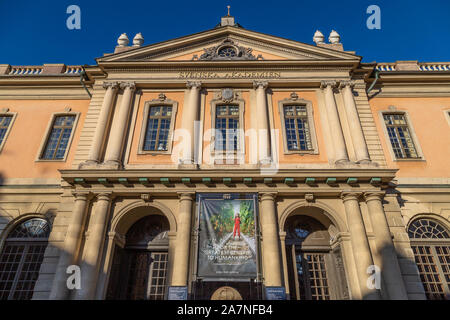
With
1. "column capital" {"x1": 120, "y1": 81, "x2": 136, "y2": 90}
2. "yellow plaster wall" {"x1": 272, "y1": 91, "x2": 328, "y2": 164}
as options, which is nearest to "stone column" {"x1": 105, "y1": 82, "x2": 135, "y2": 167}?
"column capital" {"x1": 120, "y1": 81, "x2": 136, "y2": 90}

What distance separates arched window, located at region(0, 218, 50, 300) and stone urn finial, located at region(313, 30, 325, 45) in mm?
15804

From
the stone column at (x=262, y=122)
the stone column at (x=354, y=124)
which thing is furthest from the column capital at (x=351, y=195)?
the stone column at (x=262, y=122)

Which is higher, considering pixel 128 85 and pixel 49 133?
pixel 128 85

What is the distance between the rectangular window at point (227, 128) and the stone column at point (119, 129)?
4069 millimetres

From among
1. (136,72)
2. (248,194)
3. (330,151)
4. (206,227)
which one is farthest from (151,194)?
(330,151)

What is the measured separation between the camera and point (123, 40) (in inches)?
619

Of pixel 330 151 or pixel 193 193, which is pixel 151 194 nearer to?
pixel 193 193

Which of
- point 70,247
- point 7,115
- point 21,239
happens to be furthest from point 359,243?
point 7,115

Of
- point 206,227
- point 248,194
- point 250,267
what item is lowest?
point 250,267

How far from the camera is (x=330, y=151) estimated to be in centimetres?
1238

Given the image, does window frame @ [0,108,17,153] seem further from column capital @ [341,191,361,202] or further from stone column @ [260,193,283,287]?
column capital @ [341,191,361,202]

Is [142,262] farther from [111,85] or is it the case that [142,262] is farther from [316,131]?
[316,131]

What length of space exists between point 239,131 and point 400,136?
24.9ft
